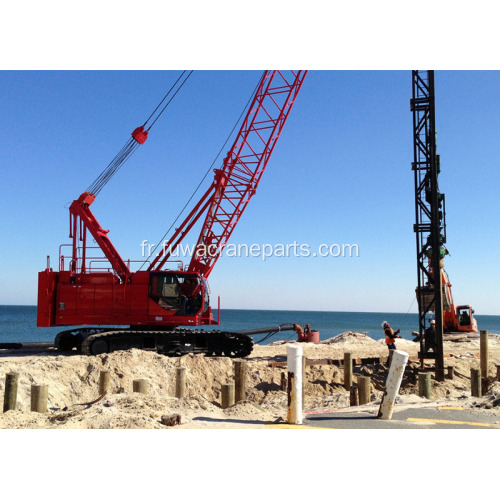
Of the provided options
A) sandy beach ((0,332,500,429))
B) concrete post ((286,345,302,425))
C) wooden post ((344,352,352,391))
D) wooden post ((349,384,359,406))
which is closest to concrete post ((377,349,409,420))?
concrete post ((286,345,302,425))

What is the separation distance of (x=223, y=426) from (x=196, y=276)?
10794mm

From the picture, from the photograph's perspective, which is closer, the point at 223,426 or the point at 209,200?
the point at 223,426

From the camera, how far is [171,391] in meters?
14.2

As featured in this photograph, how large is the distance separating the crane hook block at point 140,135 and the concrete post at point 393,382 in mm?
14971

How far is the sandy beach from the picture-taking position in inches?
309

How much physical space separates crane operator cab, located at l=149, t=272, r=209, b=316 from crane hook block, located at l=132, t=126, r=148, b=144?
5616 mm

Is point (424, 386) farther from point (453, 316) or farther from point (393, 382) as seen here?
point (453, 316)

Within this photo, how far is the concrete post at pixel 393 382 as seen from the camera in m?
7.92

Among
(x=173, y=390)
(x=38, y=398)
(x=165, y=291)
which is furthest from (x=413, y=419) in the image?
(x=165, y=291)

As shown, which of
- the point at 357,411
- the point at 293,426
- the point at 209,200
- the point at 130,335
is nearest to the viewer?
the point at 293,426

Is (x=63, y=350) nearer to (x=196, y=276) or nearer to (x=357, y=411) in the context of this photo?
(x=196, y=276)

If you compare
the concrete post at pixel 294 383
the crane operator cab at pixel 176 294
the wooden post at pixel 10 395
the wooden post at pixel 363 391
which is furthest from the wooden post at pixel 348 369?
the wooden post at pixel 10 395

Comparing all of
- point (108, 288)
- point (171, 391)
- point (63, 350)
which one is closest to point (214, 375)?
point (171, 391)

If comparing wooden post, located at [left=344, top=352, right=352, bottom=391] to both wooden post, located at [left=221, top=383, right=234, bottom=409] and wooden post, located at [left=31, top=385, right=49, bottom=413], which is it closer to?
wooden post, located at [left=221, top=383, right=234, bottom=409]
